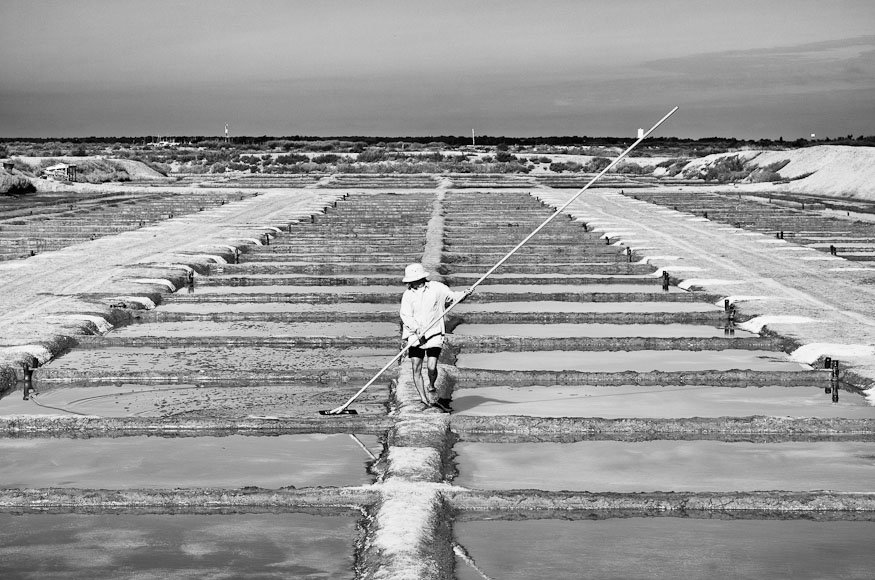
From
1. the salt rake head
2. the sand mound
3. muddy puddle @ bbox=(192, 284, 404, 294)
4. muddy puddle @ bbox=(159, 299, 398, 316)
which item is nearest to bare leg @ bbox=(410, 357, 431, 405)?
the salt rake head

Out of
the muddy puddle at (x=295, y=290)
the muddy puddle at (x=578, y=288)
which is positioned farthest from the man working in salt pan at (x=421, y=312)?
the muddy puddle at (x=578, y=288)

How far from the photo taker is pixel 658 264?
15.5 metres

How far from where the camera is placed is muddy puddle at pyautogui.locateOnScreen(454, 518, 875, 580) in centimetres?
481

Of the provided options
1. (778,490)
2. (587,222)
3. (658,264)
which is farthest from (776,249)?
(778,490)

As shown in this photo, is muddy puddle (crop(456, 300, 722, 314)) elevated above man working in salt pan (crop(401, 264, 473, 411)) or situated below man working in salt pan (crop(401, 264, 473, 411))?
below

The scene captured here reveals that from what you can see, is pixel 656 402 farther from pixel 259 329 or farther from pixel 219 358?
pixel 259 329

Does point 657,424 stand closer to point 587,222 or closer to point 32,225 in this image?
point 587,222

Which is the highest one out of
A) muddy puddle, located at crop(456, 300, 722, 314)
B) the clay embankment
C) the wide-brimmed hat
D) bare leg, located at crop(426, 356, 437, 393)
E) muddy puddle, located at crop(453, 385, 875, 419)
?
the wide-brimmed hat

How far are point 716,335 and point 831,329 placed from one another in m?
0.94

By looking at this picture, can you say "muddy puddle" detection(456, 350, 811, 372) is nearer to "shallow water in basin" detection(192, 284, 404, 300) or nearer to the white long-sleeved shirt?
the white long-sleeved shirt

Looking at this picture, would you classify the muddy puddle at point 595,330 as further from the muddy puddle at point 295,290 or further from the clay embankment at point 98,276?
the clay embankment at point 98,276

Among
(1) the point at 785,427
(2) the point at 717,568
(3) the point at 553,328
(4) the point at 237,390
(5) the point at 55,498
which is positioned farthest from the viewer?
(3) the point at 553,328

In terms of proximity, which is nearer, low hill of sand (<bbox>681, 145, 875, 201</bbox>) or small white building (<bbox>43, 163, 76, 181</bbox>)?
low hill of sand (<bbox>681, 145, 875, 201</bbox>)

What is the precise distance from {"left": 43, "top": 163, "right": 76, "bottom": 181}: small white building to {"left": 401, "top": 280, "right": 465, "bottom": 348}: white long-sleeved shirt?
35051 millimetres
